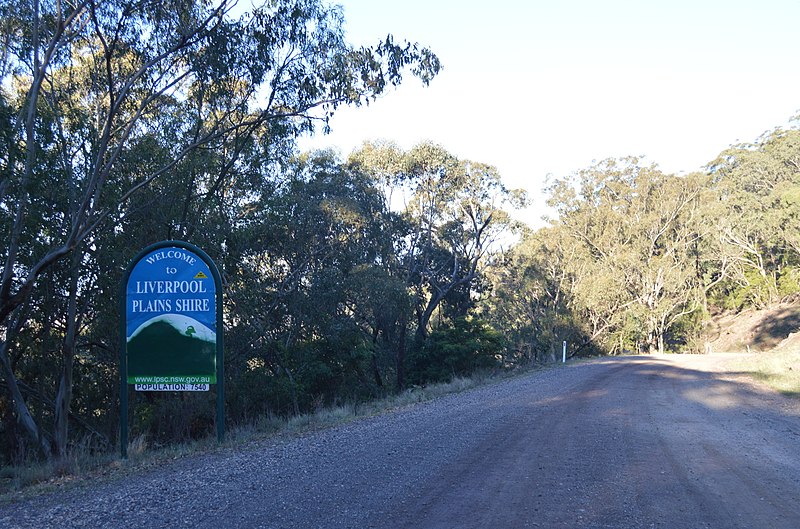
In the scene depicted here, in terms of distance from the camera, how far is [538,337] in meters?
45.1

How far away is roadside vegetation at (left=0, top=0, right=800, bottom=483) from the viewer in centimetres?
1414

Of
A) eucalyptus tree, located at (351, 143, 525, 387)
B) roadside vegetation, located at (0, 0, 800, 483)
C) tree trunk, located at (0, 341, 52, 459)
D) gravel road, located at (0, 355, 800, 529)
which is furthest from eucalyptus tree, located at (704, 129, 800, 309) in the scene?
tree trunk, located at (0, 341, 52, 459)

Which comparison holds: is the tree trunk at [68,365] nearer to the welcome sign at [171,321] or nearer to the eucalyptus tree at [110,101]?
the eucalyptus tree at [110,101]

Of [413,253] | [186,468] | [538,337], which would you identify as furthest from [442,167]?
[186,468]

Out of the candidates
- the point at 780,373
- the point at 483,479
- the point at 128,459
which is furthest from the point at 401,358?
the point at 483,479

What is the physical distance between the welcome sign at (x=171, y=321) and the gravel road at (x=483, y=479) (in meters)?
1.46

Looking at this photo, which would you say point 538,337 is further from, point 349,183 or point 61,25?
point 61,25

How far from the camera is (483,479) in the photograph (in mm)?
7664

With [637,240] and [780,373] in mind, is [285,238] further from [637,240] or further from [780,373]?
[637,240]

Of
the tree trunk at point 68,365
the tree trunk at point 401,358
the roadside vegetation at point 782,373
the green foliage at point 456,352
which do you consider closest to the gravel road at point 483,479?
the roadside vegetation at point 782,373

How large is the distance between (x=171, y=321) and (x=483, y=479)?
18.2 ft

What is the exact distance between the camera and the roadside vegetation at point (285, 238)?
46.4ft

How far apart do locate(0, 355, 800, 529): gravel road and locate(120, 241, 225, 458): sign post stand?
1.41 meters

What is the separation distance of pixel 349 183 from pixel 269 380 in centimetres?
1210
